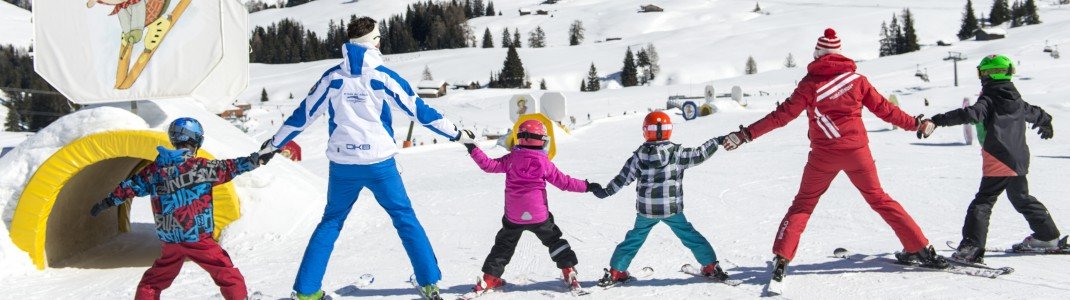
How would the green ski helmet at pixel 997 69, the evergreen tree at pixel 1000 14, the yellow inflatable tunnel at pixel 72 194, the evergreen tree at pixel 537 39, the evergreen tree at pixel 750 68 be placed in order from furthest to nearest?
1. the evergreen tree at pixel 537 39
2. the evergreen tree at pixel 1000 14
3. the evergreen tree at pixel 750 68
4. the yellow inflatable tunnel at pixel 72 194
5. the green ski helmet at pixel 997 69

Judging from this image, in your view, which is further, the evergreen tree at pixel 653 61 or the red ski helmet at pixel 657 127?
the evergreen tree at pixel 653 61

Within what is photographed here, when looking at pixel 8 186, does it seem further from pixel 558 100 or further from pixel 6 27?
pixel 6 27

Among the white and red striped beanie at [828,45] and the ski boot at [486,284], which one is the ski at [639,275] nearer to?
the ski boot at [486,284]

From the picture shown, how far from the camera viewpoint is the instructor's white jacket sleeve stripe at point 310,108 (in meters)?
4.24

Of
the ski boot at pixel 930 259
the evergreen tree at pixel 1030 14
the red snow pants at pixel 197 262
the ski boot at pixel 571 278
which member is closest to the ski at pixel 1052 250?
the ski boot at pixel 930 259

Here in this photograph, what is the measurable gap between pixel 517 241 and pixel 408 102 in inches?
41.2

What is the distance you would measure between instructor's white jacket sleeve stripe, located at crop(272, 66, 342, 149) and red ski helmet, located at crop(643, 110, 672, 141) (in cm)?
175

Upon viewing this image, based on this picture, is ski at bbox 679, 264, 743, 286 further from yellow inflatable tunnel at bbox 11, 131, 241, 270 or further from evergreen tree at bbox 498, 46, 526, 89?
evergreen tree at bbox 498, 46, 526, 89

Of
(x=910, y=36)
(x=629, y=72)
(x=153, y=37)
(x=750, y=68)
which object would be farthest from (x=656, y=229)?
(x=910, y=36)

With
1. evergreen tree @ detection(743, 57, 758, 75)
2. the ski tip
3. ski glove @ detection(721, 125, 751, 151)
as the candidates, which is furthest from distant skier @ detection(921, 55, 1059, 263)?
evergreen tree @ detection(743, 57, 758, 75)

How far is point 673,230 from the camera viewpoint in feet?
15.4

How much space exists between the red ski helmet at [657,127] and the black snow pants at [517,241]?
2.52 ft

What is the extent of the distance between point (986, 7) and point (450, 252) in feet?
454

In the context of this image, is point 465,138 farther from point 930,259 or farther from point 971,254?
point 971,254
